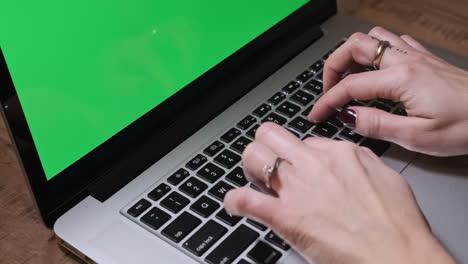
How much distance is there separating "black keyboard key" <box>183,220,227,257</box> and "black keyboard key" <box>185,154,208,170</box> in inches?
3.4

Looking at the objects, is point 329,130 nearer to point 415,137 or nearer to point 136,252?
point 415,137

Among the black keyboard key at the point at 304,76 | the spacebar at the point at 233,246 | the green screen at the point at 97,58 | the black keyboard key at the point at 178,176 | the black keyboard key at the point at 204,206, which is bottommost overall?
the spacebar at the point at 233,246

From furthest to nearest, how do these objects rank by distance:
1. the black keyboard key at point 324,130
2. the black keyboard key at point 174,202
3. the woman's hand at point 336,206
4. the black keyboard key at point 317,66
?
1. the black keyboard key at point 317,66
2. the black keyboard key at point 324,130
3. the black keyboard key at point 174,202
4. the woman's hand at point 336,206

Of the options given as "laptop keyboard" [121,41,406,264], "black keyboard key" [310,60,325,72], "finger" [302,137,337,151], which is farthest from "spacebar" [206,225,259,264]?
"black keyboard key" [310,60,325,72]

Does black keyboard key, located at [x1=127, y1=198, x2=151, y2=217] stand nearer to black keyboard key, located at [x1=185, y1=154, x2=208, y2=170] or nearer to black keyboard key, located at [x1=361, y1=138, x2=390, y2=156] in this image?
black keyboard key, located at [x1=185, y1=154, x2=208, y2=170]

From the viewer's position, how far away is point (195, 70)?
77cm

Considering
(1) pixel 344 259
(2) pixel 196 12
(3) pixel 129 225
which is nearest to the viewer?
(1) pixel 344 259

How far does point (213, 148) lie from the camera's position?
729 mm

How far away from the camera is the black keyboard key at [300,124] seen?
76 centimetres

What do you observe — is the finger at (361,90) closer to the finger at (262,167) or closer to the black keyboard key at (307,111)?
the black keyboard key at (307,111)

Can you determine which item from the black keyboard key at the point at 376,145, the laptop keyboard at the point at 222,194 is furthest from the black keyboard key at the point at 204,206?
the black keyboard key at the point at 376,145

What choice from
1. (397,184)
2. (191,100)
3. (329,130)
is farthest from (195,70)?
(397,184)

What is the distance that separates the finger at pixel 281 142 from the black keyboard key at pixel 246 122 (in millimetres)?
123

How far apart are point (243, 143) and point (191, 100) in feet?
0.31
